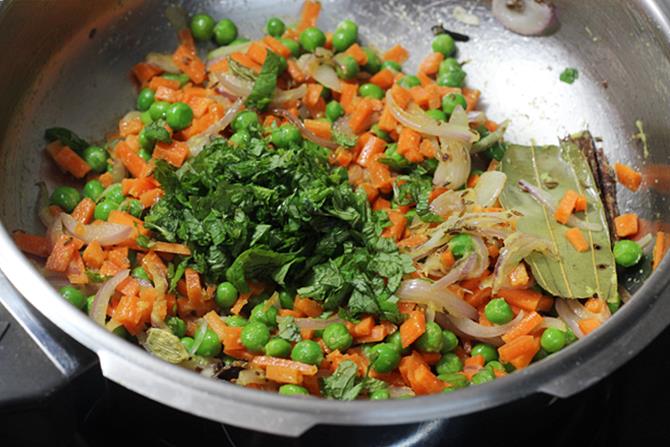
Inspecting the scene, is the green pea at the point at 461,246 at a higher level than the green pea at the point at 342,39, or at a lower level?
lower

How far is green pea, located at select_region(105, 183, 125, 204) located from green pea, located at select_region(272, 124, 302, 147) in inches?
22.7

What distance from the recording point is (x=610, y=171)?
10.5ft

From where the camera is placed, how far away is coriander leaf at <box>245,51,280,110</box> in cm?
321

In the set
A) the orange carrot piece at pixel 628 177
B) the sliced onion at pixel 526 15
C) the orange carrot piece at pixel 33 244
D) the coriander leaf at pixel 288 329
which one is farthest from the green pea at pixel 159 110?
the orange carrot piece at pixel 628 177

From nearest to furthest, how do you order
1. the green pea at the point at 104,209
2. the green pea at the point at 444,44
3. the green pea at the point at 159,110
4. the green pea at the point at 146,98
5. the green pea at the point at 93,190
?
1. the green pea at the point at 104,209
2. the green pea at the point at 93,190
3. the green pea at the point at 159,110
4. the green pea at the point at 146,98
5. the green pea at the point at 444,44

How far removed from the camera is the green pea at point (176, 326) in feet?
8.85

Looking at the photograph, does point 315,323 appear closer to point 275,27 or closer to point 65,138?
point 65,138

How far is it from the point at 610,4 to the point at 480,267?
1217mm

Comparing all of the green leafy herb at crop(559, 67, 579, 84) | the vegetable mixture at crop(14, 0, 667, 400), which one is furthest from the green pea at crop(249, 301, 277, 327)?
the green leafy herb at crop(559, 67, 579, 84)

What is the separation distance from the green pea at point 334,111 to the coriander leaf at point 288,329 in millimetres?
954

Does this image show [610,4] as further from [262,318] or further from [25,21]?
[25,21]

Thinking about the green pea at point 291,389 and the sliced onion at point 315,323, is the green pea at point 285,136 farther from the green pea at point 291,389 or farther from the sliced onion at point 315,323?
the green pea at point 291,389

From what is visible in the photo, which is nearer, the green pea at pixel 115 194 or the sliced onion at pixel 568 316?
the sliced onion at pixel 568 316

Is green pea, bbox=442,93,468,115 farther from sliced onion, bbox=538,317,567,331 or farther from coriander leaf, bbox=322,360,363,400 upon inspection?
coriander leaf, bbox=322,360,363,400
